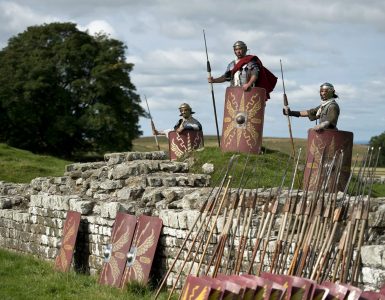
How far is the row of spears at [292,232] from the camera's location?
27.0ft

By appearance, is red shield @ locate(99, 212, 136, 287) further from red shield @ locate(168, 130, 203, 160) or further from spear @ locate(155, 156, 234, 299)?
red shield @ locate(168, 130, 203, 160)

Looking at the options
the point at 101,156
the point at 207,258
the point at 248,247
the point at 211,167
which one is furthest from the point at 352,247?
the point at 101,156

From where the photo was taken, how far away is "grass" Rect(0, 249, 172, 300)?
10.7 m

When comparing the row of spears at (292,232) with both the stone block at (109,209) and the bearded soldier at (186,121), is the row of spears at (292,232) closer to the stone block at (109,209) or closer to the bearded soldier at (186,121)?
the stone block at (109,209)

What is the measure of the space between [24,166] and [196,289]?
63.2ft

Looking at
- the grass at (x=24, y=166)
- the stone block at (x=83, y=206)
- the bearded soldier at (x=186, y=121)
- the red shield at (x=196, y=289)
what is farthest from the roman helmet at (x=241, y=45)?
the grass at (x=24, y=166)

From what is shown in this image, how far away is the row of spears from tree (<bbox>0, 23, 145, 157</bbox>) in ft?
97.9

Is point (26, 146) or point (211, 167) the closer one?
point (211, 167)

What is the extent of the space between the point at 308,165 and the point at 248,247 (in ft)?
8.51

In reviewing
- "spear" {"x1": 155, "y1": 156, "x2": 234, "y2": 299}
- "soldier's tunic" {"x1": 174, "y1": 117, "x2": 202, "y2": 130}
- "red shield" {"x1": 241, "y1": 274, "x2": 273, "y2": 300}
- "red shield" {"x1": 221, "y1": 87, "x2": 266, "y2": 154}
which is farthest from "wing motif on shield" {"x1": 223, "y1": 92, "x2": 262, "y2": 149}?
"red shield" {"x1": 241, "y1": 274, "x2": 273, "y2": 300}

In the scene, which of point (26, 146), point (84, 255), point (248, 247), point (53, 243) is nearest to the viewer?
point (248, 247)

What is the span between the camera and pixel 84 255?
1314 cm

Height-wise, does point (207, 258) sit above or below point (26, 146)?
below

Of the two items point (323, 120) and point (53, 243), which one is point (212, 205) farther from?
point (53, 243)
